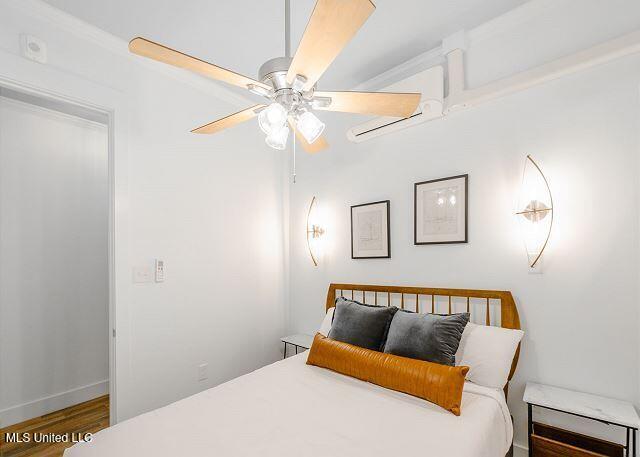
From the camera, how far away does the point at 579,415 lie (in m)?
1.59

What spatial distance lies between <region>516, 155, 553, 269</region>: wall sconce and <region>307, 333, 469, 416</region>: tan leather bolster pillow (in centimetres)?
87

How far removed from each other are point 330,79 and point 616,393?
2.79m

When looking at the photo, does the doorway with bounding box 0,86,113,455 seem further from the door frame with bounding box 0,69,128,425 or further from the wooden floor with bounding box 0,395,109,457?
the door frame with bounding box 0,69,128,425

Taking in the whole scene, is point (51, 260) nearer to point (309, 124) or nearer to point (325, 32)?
point (309, 124)

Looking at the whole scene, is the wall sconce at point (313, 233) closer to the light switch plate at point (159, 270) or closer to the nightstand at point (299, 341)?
the nightstand at point (299, 341)

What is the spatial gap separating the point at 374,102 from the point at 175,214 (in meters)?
1.88

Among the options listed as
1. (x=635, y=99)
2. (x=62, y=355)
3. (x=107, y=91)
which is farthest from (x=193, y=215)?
(x=635, y=99)

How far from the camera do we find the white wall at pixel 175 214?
2172 mm

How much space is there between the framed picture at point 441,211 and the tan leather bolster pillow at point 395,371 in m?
0.93

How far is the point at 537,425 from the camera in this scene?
1833mm

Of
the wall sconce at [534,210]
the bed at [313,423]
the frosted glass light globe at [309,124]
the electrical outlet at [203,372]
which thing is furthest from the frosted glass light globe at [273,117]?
the electrical outlet at [203,372]

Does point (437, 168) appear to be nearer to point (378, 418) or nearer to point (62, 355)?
point (378, 418)

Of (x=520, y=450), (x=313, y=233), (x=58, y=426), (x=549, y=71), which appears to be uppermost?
(x=549, y=71)

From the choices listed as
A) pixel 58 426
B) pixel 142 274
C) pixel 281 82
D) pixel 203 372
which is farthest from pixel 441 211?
pixel 58 426
